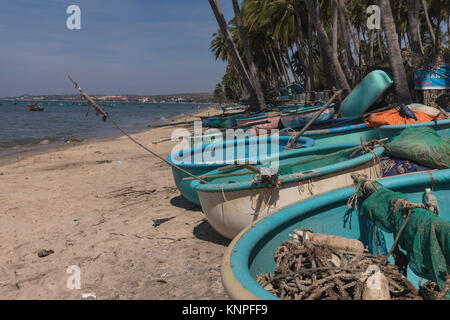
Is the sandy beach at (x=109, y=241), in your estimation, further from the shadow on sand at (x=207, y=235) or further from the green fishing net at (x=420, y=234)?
the green fishing net at (x=420, y=234)

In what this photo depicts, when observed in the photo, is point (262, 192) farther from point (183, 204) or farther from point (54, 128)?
point (54, 128)

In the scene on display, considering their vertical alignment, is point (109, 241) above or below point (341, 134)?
below

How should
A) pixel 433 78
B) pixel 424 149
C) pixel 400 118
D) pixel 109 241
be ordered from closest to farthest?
pixel 424 149 < pixel 109 241 < pixel 400 118 < pixel 433 78

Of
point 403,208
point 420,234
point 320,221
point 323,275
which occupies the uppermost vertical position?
point 403,208

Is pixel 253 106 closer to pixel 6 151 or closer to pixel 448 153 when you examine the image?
Result: pixel 6 151

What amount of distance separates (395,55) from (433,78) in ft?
3.98

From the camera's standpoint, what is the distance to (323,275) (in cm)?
218

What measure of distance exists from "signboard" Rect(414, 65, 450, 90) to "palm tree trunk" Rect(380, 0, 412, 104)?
703 mm

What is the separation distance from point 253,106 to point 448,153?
665 inches

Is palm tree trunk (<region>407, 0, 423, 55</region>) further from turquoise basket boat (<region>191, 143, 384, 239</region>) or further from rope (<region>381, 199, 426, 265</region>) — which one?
rope (<region>381, 199, 426, 265</region>)

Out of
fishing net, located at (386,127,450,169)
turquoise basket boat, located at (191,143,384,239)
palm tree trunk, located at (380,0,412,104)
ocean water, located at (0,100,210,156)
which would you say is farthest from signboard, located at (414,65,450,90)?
ocean water, located at (0,100,210,156)

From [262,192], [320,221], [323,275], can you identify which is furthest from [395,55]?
[323,275]
